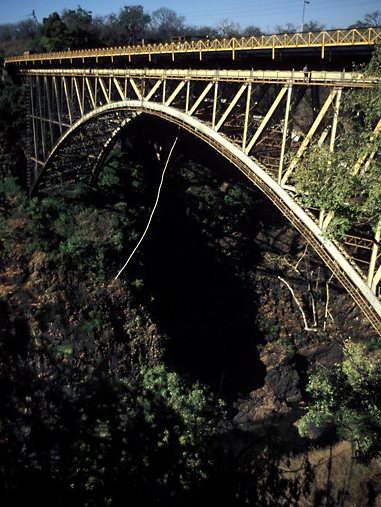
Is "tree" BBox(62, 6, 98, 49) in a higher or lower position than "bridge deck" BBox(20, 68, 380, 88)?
higher

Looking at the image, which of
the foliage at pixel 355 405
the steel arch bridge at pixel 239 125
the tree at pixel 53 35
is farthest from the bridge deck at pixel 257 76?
the tree at pixel 53 35

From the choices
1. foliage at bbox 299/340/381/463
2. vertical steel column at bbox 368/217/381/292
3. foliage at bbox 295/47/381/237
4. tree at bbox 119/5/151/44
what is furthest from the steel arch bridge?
tree at bbox 119/5/151/44

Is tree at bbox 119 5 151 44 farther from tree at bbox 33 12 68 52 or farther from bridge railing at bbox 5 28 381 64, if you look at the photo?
bridge railing at bbox 5 28 381 64

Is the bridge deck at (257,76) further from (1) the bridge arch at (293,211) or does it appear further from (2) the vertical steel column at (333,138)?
(1) the bridge arch at (293,211)

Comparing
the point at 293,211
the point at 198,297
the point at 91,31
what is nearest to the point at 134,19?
the point at 91,31

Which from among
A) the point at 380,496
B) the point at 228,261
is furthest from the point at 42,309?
the point at 380,496

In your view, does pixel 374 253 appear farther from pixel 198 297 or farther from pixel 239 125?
pixel 198 297
